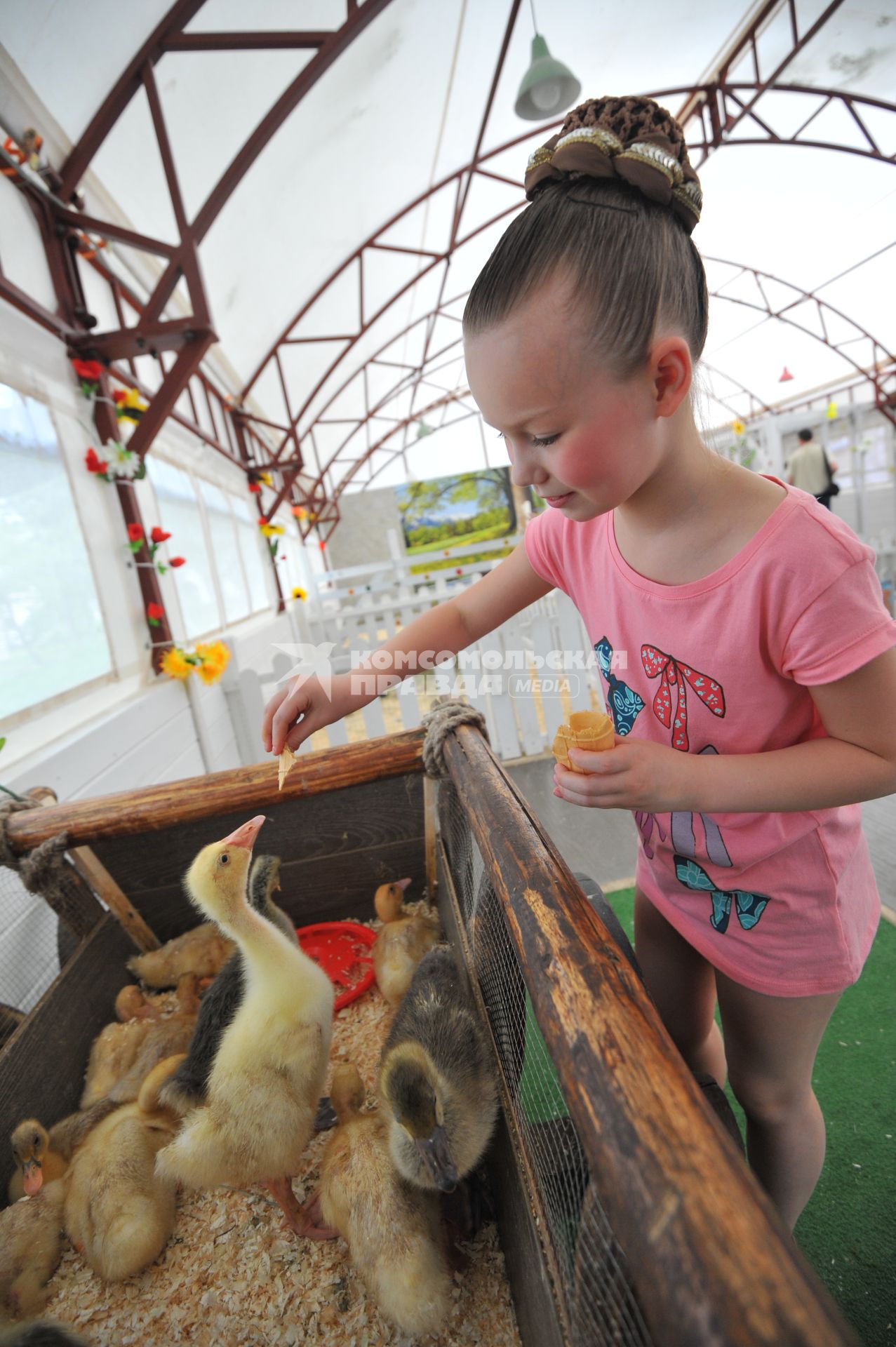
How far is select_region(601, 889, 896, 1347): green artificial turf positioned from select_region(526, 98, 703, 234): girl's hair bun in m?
1.42

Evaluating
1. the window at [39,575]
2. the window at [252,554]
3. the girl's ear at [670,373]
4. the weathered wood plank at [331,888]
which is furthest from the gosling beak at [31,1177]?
the window at [252,554]

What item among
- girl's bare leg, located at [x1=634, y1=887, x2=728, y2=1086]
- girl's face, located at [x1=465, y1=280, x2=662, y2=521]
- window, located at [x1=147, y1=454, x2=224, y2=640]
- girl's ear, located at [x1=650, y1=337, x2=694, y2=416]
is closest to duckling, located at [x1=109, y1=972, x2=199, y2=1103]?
girl's bare leg, located at [x1=634, y1=887, x2=728, y2=1086]

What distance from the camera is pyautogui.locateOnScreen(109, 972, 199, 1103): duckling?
1.16m

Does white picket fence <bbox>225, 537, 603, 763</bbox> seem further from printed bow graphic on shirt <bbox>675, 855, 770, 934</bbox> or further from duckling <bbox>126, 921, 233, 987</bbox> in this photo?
printed bow graphic on shirt <bbox>675, 855, 770, 934</bbox>

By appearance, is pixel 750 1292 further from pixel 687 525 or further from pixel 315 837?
pixel 315 837

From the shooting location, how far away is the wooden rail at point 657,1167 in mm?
278

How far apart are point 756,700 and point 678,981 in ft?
1.95

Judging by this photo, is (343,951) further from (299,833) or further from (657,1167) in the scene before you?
(657,1167)

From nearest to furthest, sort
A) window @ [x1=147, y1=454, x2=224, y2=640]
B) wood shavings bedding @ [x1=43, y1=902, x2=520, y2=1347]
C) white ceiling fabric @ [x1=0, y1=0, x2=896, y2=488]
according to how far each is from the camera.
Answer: wood shavings bedding @ [x1=43, y1=902, x2=520, y2=1347], white ceiling fabric @ [x1=0, y1=0, x2=896, y2=488], window @ [x1=147, y1=454, x2=224, y2=640]

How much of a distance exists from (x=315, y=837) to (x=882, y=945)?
62.9 inches

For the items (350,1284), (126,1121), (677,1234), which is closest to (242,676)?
(126,1121)

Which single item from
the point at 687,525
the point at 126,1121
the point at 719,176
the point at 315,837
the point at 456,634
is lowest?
the point at 126,1121

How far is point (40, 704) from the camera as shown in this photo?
6.88 ft

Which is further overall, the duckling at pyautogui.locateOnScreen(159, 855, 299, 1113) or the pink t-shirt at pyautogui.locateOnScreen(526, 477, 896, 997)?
the duckling at pyautogui.locateOnScreen(159, 855, 299, 1113)
